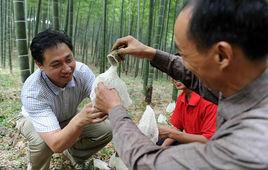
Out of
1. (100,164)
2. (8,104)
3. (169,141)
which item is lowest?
(8,104)

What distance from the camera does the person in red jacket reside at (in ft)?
7.52

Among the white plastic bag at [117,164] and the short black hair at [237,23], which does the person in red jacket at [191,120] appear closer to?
the white plastic bag at [117,164]

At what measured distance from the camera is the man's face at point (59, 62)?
95.0 inches

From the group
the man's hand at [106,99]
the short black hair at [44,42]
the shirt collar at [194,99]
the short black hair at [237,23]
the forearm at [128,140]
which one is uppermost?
the short black hair at [237,23]

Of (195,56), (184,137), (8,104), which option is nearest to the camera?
(195,56)

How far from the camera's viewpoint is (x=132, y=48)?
6.24 ft

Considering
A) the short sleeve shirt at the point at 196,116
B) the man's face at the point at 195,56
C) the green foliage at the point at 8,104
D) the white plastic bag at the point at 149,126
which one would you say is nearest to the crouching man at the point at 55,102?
the white plastic bag at the point at 149,126

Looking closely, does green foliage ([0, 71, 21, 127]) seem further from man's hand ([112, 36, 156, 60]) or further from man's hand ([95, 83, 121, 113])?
man's hand ([95, 83, 121, 113])

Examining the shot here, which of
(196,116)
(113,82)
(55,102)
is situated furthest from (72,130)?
(196,116)

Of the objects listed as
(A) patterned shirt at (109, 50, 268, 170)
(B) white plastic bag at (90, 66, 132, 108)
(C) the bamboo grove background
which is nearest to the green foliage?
(C) the bamboo grove background

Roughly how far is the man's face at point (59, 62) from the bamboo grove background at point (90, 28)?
43.1 inches

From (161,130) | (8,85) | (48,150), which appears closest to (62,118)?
(48,150)

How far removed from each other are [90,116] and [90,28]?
69.0 feet

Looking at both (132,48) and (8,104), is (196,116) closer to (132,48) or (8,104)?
(132,48)
